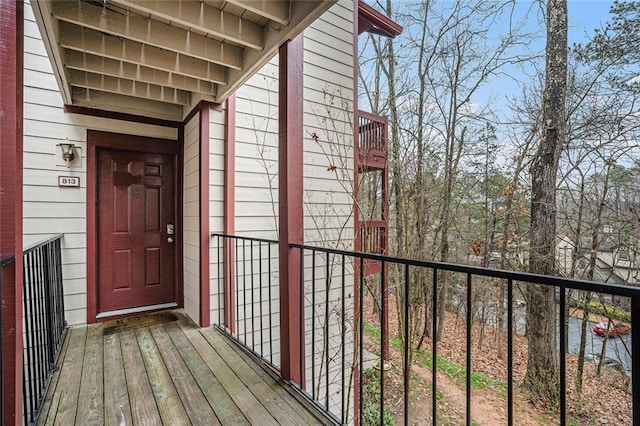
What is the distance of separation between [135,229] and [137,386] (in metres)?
1.85

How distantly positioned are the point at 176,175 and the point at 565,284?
3.68 metres

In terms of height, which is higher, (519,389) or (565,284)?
(565,284)

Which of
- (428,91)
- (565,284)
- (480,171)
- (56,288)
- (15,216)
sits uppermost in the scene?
(428,91)

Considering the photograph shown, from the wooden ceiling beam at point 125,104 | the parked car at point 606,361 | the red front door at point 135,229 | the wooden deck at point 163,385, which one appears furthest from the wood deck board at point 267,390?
the parked car at point 606,361

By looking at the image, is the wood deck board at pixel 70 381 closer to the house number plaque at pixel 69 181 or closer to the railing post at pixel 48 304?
the railing post at pixel 48 304

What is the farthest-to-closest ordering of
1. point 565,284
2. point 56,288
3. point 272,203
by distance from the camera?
point 272,203 < point 56,288 < point 565,284

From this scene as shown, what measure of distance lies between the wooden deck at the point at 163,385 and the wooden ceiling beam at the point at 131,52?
2.22 meters

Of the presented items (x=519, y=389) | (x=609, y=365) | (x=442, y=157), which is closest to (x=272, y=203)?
(x=442, y=157)

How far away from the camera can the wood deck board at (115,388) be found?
1737 mm

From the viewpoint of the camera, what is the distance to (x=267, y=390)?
1.99 metres

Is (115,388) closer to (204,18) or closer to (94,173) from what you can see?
(94,173)

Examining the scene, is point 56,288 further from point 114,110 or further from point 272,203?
point 272,203

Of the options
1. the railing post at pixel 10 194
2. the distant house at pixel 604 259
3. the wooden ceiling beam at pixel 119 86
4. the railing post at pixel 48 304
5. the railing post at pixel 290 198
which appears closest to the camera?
the railing post at pixel 10 194

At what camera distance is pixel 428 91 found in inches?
268
